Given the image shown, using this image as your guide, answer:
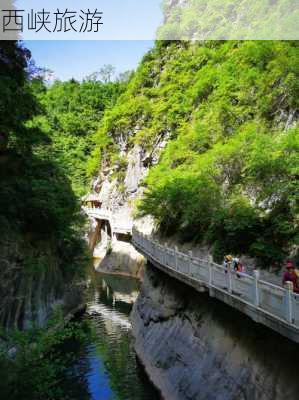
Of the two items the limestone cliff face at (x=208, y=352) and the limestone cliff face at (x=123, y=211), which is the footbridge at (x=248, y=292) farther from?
the limestone cliff face at (x=123, y=211)

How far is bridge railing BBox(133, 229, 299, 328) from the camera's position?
10578mm

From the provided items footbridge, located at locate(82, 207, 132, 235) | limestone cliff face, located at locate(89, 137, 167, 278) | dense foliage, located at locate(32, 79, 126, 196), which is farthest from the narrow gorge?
dense foliage, located at locate(32, 79, 126, 196)

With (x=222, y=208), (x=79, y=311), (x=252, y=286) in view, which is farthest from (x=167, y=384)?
(x=79, y=311)

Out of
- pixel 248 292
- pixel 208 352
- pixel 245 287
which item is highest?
pixel 245 287

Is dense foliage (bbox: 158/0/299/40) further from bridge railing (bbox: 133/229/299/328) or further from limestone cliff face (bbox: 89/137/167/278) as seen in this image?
bridge railing (bbox: 133/229/299/328)

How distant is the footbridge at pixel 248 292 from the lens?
10558 millimetres

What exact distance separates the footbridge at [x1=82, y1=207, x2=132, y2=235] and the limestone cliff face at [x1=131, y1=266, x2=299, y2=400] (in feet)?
85.8

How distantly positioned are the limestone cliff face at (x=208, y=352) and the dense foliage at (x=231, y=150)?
3199mm

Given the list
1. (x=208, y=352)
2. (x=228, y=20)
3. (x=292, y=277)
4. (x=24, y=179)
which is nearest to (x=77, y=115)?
(x=228, y=20)

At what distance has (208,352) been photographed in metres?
16.1

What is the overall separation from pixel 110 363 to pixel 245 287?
1201 cm

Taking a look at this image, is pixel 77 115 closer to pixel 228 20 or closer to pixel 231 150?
pixel 228 20

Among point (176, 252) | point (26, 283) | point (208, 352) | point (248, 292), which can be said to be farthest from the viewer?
point (26, 283)

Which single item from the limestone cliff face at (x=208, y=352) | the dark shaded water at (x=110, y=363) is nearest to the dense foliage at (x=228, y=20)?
the limestone cliff face at (x=208, y=352)
